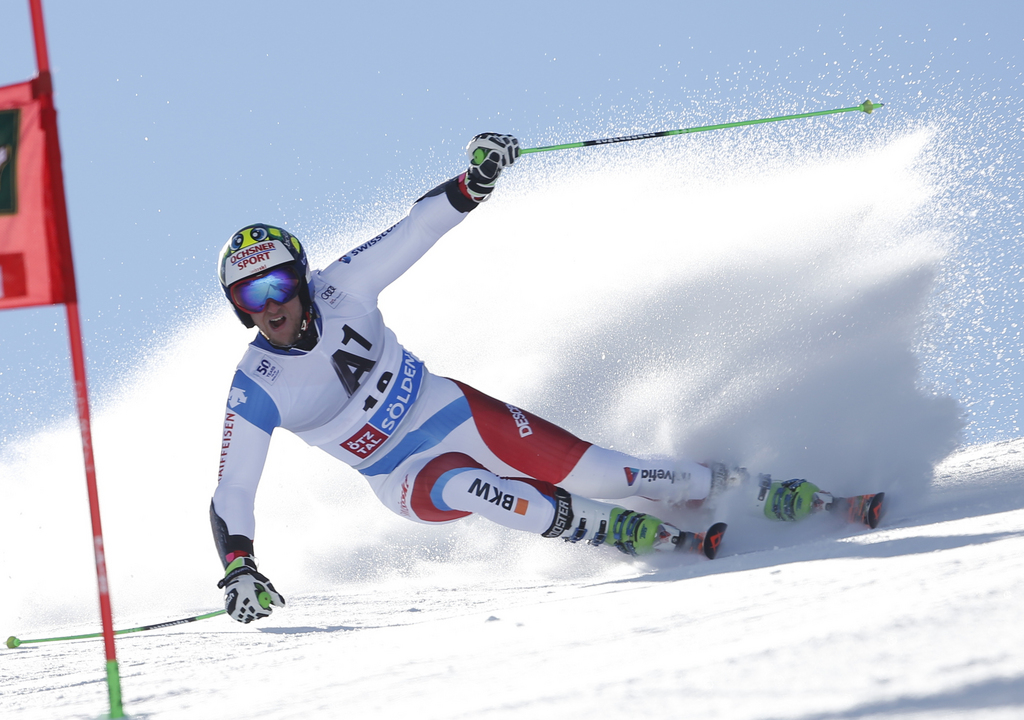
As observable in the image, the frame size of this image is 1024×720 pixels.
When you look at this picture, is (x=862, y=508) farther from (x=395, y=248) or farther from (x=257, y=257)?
(x=257, y=257)

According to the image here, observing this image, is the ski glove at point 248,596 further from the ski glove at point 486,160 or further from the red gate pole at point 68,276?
the ski glove at point 486,160

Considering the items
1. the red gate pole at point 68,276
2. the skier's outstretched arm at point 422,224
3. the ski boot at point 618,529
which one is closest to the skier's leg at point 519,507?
the ski boot at point 618,529

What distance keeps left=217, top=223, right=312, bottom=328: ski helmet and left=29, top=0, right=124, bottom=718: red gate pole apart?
1.32 meters

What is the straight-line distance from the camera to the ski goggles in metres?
4.06

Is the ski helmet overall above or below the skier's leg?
above

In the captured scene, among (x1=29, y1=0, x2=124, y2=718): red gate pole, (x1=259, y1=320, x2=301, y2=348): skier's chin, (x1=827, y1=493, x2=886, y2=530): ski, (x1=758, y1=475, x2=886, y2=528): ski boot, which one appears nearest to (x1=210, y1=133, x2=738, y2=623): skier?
(x1=259, y1=320, x2=301, y2=348): skier's chin

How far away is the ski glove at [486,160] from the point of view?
4.39 meters

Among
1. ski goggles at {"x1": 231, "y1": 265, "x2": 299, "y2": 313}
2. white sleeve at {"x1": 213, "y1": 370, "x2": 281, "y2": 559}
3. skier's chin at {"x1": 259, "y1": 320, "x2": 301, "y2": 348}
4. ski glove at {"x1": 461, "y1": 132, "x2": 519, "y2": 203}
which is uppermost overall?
ski glove at {"x1": 461, "y1": 132, "x2": 519, "y2": 203}

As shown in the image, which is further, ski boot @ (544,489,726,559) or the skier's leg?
ski boot @ (544,489,726,559)

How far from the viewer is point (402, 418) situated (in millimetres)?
4434

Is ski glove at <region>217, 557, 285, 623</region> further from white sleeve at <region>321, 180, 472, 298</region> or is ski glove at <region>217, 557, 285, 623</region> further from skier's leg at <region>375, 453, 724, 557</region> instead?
white sleeve at <region>321, 180, 472, 298</region>

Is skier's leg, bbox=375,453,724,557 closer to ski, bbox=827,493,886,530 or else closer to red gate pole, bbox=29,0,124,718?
ski, bbox=827,493,886,530

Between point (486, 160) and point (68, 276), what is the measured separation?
217cm

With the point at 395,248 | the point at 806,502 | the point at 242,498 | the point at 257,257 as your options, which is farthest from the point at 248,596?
the point at 806,502
